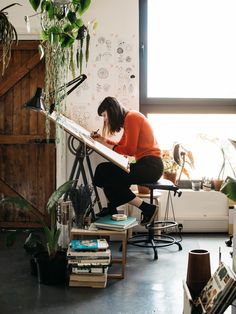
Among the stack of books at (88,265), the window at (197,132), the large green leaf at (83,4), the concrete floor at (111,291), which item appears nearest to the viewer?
the large green leaf at (83,4)

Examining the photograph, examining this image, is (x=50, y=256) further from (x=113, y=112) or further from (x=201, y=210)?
(x=201, y=210)

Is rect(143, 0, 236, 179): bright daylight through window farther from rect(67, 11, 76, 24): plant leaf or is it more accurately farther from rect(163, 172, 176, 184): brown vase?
rect(67, 11, 76, 24): plant leaf

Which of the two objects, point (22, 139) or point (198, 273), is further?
point (22, 139)

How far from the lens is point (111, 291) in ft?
11.4

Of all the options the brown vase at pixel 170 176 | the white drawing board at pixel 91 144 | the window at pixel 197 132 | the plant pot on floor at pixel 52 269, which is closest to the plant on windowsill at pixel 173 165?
the brown vase at pixel 170 176

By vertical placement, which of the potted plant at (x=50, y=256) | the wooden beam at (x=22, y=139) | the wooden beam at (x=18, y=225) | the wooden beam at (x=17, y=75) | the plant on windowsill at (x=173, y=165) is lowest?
the wooden beam at (x=18, y=225)

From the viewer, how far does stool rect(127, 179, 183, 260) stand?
442cm

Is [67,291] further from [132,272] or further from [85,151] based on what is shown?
[85,151]

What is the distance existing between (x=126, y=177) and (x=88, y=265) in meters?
1.15

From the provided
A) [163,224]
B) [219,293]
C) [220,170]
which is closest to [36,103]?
[163,224]

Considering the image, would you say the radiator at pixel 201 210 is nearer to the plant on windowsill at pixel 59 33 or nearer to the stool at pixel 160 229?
the stool at pixel 160 229

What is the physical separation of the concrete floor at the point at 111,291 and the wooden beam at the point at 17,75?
185cm

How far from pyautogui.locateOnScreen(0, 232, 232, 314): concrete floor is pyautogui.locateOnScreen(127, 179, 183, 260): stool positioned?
0.24 metres

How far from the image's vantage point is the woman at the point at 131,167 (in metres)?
4.48
